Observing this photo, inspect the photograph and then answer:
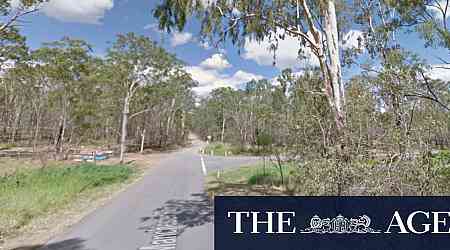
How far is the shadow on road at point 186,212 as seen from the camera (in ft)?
21.6

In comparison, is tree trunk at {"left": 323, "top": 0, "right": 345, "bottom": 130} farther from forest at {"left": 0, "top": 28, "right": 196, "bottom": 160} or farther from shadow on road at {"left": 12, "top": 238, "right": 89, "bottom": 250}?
forest at {"left": 0, "top": 28, "right": 196, "bottom": 160}

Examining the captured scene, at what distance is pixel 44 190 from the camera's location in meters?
9.34

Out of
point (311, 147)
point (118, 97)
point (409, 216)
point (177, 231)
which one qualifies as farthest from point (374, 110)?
point (118, 97)

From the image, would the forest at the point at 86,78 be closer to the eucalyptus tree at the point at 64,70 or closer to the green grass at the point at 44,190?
the eucalyptus tree at the point at 64,70

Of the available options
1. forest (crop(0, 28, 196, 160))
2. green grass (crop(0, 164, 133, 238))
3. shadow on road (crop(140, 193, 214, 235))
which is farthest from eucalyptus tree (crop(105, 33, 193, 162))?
shadow on road (crop(140, 193, 214, 235))

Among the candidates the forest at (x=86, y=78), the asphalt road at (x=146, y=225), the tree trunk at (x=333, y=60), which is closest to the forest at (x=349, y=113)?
the tree trunk at (x=333, y=60)

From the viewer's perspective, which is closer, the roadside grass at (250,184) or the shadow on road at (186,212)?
the shadow on road at (186,212)

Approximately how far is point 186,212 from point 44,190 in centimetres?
508

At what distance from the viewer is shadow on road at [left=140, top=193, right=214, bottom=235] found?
21.6ft

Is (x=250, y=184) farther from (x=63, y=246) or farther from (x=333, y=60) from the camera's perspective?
(x=63, y=246)

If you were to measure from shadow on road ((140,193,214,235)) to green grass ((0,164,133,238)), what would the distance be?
2.90 m

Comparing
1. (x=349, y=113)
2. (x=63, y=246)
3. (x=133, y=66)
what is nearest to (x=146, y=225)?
(x=63, y=246)

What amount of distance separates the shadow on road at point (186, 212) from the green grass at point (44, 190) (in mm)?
2902

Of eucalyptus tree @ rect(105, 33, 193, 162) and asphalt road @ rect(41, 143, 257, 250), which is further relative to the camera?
eucalyptus tree @ rect(105, 33, 193, 162)
